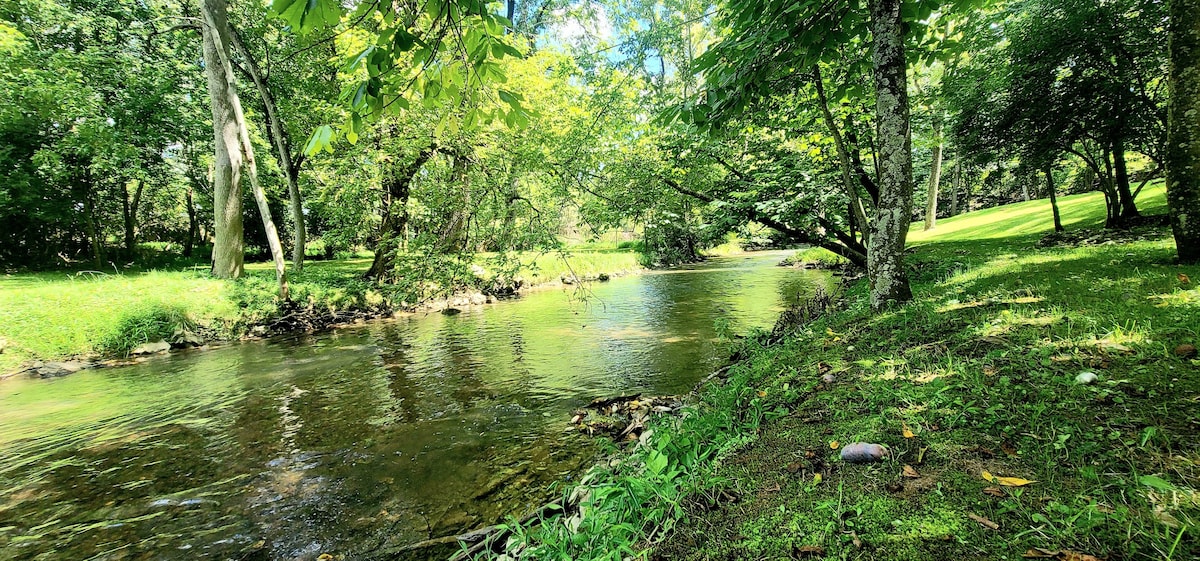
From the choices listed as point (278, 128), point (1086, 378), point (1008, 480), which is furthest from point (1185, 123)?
point (278, 128)

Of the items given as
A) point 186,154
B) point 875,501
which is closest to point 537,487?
point 875,501

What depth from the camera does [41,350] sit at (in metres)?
9.30

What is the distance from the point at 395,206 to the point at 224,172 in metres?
5.71

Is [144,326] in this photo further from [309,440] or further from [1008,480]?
[1008,480]

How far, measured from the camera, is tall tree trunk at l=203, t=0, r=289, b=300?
12.5 m

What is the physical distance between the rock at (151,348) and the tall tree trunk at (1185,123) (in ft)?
57.2

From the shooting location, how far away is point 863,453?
2.32 m

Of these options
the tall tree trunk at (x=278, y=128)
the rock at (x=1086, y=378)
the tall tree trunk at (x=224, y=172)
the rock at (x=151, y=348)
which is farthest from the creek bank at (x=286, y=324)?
the rock at (x=1086, y=378)

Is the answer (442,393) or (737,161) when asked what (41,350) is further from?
(737,161)

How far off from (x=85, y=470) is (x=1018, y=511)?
8260 millimetres

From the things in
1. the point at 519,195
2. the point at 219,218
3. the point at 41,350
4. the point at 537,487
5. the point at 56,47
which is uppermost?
the point at 56,47

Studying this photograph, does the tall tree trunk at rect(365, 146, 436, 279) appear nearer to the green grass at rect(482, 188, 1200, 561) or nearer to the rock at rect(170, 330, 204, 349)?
the rock at rect(170, 330, 204, 349)

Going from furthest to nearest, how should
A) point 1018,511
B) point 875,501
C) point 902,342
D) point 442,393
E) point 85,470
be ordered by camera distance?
1. point 442,393
2. point 85,470
3. point 902,342
4. point 875,501
5. point 1018,511

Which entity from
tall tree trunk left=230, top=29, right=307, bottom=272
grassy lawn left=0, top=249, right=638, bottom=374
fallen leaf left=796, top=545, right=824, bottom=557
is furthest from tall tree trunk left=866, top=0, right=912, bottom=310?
tall tree trunk left=230, top=29, right=307, bottom=272
